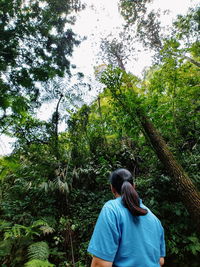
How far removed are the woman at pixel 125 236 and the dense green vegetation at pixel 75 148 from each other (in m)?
1.56

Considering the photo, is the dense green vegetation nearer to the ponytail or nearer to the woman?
the woman

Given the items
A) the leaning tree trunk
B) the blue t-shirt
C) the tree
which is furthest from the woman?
the tree

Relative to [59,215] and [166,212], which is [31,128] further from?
[166,212]

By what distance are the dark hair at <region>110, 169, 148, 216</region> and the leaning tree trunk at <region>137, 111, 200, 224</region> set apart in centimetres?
236

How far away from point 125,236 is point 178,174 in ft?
8.90

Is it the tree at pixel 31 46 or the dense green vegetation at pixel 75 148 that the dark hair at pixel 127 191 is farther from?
the tree at pixel 31 46

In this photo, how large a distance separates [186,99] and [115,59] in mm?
5983

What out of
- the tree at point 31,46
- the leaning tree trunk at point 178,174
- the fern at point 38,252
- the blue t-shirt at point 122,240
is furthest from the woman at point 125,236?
the tree at point 31,46

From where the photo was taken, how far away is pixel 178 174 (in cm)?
325

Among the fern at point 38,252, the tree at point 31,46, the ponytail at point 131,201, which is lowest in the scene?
the fern at point 38,252

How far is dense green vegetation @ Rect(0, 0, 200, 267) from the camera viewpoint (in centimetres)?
305

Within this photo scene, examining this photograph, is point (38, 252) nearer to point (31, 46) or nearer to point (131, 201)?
point (131, 201)

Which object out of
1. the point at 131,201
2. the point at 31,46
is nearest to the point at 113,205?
the point at 131,201

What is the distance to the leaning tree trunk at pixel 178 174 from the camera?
2867 mm
